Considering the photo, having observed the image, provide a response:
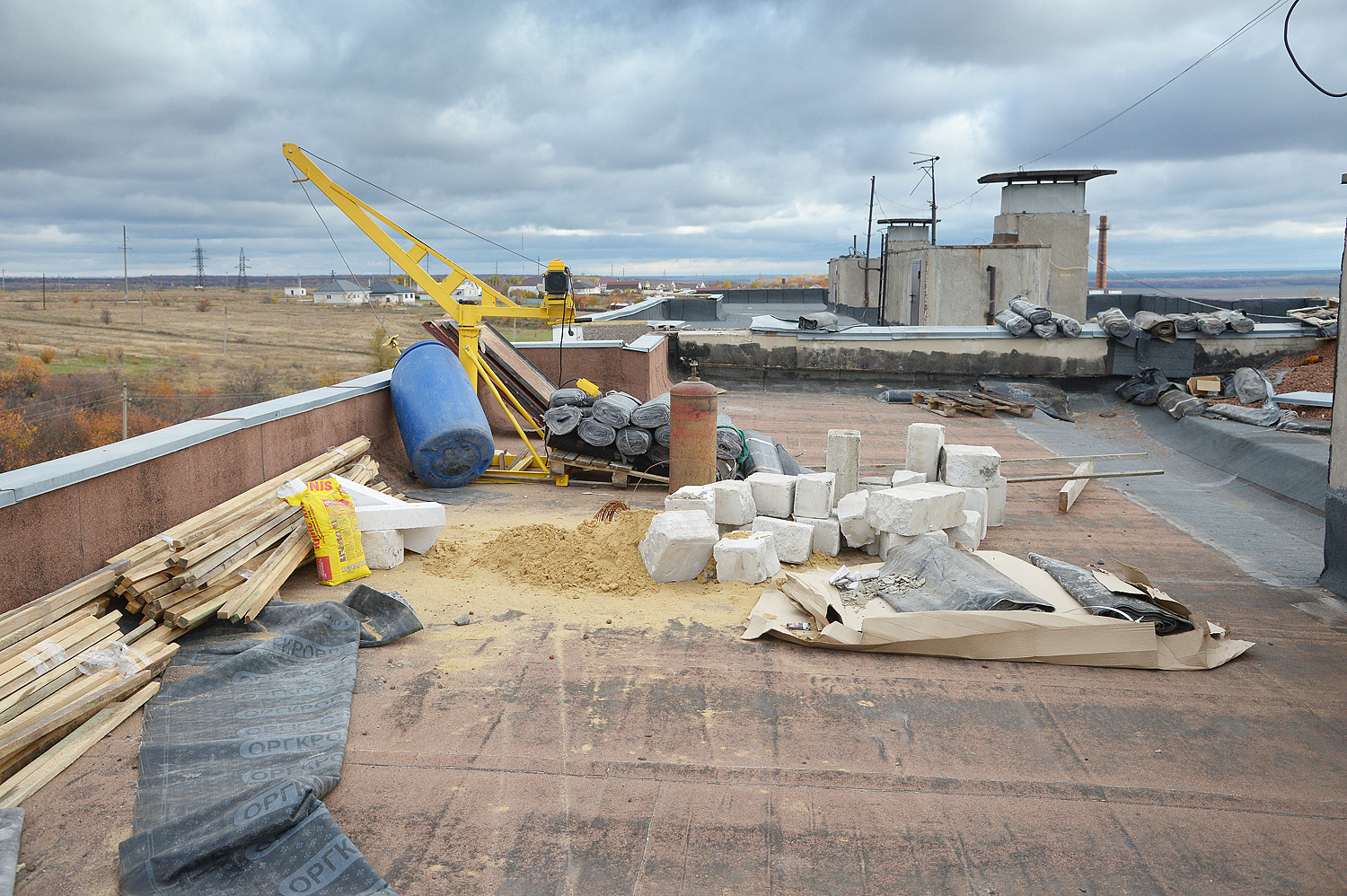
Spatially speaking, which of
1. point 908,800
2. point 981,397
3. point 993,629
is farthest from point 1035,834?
point 981,397

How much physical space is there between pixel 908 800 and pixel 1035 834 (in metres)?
0.61

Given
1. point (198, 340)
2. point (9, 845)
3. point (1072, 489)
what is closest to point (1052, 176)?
point (1072, 489)

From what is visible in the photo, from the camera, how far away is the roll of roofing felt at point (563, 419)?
11656mm

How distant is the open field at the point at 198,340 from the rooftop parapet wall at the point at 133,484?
56.9 feet

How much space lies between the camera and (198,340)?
212 feet

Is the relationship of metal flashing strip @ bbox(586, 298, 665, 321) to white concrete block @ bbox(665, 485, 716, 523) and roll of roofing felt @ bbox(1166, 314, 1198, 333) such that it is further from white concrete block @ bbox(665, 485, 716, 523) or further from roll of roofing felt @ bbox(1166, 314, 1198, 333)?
white concrete block @ bbox(665, 485, 716, 523)

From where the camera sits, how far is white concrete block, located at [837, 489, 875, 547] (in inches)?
332

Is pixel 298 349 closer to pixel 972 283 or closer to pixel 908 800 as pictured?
pixel 972 283

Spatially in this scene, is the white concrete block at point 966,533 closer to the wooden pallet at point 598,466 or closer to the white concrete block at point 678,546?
the white concrete block at point 678,546

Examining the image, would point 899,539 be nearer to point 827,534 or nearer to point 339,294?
point 827,534

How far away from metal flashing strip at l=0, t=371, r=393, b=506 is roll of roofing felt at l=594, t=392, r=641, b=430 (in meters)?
3.32

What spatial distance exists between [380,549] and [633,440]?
4.12 m

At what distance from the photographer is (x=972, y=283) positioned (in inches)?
1180

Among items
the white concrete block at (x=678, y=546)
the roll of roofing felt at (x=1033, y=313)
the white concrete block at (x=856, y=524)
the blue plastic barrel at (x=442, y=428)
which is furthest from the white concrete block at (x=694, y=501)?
the roll of roofing felt at (x=1033, y=313)
